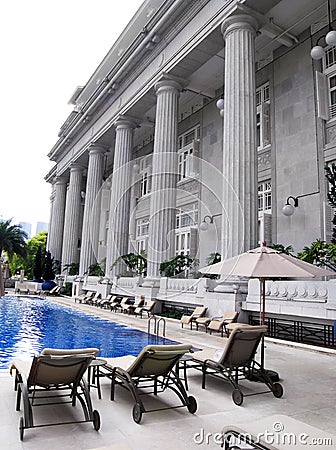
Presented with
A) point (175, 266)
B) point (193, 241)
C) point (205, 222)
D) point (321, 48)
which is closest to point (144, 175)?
point (193, 241)

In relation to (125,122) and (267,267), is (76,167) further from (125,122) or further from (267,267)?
(267,267)

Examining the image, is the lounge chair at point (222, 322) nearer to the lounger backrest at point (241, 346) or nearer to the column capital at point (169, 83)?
the lounger backrest at point (241, 346)

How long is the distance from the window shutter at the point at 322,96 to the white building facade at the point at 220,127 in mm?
55

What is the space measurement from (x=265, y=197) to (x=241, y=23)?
25.2ft

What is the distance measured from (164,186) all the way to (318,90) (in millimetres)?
7843

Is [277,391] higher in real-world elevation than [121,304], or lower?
lower

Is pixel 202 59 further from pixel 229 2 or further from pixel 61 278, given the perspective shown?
pixel 61 278

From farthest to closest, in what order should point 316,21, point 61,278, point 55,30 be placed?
1. point 61,278
2. point 316,21
3. point 55,30

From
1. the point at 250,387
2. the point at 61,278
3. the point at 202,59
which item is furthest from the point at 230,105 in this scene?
the point at 61,278

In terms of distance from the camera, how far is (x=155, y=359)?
15.6 feet

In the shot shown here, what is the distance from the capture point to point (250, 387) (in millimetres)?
5926

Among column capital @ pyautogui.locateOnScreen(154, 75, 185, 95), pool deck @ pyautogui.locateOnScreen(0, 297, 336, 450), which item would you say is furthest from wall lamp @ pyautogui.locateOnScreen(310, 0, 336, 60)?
pool deck @ pyautogui.locateOnScreen(0, 297, 336, 450)

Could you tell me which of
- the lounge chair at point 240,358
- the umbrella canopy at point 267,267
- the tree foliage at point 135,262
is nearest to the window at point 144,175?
the tree foliage at point 135,262

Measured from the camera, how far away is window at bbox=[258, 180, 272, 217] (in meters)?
18.3
